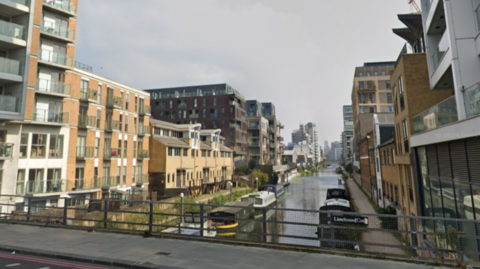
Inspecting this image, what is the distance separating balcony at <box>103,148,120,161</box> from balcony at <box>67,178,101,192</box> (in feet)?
10.6

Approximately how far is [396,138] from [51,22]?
36684 millimetres

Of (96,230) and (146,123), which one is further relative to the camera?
(146,123)

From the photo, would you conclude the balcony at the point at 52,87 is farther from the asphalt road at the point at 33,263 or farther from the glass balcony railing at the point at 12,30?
the asphalt road at the point at 33,263

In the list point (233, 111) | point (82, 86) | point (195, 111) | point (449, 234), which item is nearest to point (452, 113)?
point (449, 234)

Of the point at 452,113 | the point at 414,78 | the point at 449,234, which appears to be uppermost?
the point at 414,78

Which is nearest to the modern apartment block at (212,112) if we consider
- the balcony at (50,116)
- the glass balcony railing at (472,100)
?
the balcony at (50,116)

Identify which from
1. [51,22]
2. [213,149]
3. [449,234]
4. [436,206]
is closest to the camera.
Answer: [449,234]

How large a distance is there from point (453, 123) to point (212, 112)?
67.2m

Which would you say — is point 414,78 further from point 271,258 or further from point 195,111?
point 195,111

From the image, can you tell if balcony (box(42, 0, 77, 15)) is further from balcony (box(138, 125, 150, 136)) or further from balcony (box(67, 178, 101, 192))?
balcony (box(67, 178, 101, 192))

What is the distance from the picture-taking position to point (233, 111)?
75.4m

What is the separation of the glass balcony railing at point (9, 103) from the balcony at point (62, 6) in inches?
447

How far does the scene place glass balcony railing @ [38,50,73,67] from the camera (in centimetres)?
2848

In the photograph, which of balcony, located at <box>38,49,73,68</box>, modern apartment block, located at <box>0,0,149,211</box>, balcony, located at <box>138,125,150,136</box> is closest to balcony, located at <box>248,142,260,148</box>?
balcony, located at <box>138,125,150,136</box>
